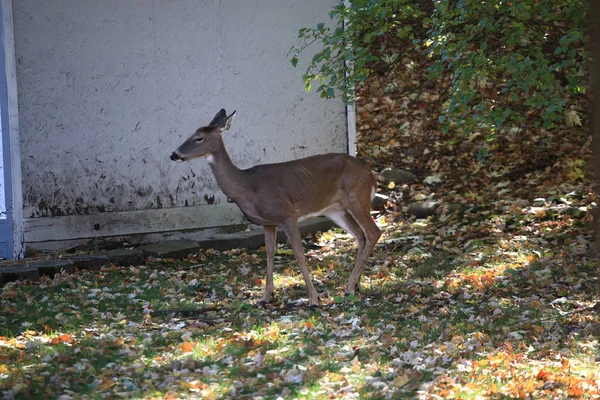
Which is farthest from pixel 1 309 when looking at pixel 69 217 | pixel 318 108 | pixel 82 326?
pixel 318 108

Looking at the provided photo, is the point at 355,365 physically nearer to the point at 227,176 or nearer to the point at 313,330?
the point at 313,330

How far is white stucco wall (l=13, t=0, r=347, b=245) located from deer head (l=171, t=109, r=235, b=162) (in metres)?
2.63

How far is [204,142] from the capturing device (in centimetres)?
888

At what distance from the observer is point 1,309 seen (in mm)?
8031

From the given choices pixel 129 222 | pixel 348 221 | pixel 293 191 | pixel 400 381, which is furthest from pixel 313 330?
pixel 129 222

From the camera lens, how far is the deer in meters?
8.79

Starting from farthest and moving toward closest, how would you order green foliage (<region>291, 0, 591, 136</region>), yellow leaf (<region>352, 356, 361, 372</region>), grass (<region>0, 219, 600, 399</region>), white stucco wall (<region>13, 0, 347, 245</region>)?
white stucco wall (<region>13, 0, 347, 245</region>) → green foliage (<region>291, 0, 591, 136</region>) → yellow leaf (<region>352, 356, 361, 372</region>) → grass (<region>0, 219, 600, 399</region>)

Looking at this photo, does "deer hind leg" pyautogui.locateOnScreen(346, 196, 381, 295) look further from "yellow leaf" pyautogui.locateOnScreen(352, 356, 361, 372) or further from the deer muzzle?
"yellow leaf" pyautogui.locateOnScreen(352, 356, 361, 372)

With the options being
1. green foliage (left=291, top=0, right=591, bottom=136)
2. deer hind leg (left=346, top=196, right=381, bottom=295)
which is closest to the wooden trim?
green foliage (left=291, top=0, right=591, bottom=136)

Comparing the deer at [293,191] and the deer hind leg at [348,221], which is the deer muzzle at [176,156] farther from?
the deer hind leg at [348,221]

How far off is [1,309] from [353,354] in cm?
336

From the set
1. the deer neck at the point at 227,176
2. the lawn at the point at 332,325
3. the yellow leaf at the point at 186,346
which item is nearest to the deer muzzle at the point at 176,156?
the deer neck at the point at 227,176

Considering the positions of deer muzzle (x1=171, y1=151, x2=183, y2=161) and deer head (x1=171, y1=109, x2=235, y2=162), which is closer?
deer muzzle (x1=171, y1=151, x2=183, y2=161)

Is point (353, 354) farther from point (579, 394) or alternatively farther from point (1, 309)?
point (1, 309)
